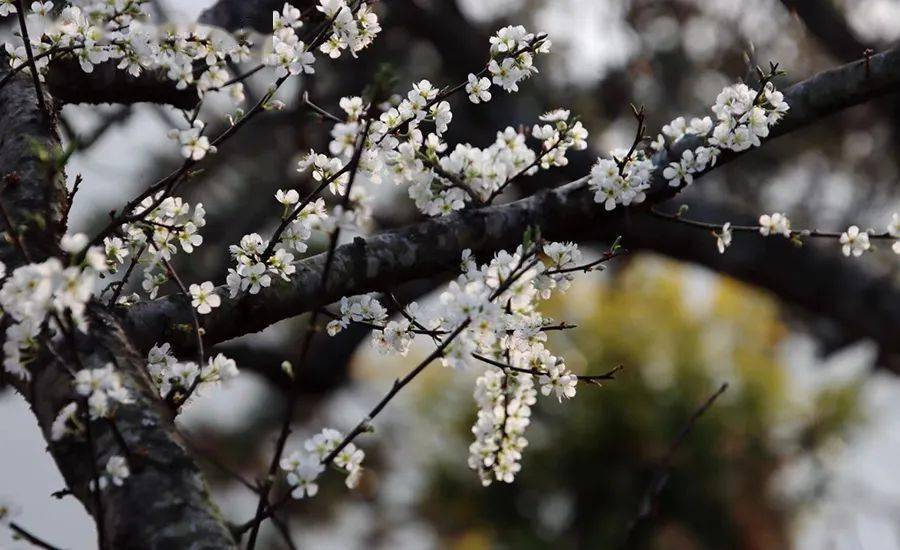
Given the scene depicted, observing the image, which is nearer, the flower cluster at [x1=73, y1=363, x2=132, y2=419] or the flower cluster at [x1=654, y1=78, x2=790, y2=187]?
the flower cluster at [x1=73, y1=363, x2=132, y2=419]

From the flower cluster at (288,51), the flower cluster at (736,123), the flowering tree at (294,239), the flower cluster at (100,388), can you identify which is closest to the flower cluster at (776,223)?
the flowering tree at (294,239)

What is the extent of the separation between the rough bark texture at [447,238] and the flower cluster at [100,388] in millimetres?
281

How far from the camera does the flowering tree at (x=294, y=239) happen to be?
2.72 feet

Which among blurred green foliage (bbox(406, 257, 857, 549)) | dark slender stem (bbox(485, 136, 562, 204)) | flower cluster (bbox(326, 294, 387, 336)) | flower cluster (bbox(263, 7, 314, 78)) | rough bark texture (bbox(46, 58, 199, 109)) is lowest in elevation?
flower cluster (bbox(326, 294, 387, 336))

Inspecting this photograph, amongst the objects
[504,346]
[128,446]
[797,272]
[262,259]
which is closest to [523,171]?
[504,346]

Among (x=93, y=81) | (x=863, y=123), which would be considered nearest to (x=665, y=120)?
(x=863, y=123)

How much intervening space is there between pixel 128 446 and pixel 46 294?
183 millimetres

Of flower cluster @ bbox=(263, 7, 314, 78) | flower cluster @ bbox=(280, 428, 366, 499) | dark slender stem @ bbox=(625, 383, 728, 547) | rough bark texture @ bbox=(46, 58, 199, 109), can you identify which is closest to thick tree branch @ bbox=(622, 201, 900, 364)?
dark slender stem @ bbox=(625, 383, 728, 547)

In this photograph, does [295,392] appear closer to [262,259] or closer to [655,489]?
[262,259]

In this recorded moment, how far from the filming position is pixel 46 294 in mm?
679

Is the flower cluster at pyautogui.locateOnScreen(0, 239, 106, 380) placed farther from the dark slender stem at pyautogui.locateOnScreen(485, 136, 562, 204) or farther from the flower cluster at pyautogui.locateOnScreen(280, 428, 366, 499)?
the dark slender stem at pyautogui.locateOnScreen(485, 136, 562, 204)

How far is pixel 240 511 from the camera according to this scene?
17.5 ft

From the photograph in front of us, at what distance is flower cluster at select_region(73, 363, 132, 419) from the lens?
29.3 inches

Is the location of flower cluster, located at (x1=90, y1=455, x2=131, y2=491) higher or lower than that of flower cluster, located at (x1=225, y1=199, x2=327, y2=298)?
lower
